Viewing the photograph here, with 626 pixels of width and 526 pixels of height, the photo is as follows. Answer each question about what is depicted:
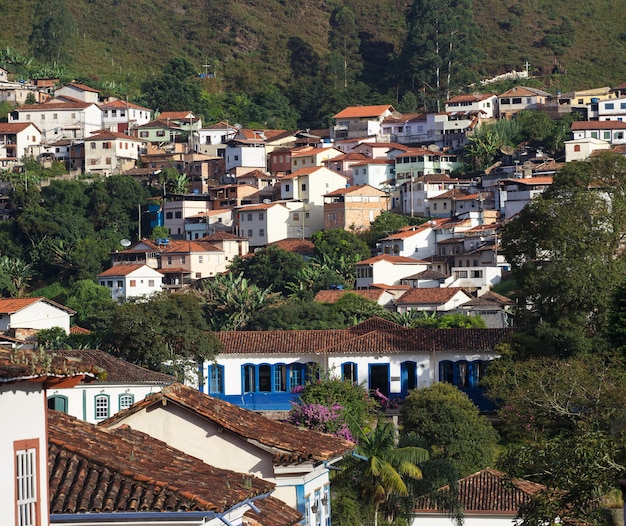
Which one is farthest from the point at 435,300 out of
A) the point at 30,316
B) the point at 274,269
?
the point at 30,316

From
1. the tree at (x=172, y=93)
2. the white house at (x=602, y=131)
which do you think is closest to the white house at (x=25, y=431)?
the white house at (x=602, y=131)

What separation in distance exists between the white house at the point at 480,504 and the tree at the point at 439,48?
117898mm

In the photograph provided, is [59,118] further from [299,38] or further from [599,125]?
[299,38]

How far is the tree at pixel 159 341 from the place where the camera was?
2108 inches

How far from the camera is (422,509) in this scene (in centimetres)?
3306

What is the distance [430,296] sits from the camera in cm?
8444

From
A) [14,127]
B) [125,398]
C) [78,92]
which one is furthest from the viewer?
[78,92]

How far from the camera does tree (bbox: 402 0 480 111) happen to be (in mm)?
153375

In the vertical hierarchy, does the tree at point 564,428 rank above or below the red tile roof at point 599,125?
below

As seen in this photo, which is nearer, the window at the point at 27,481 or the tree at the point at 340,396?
the window at the point at 27,481

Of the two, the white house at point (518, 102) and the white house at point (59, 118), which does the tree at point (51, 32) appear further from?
the white house at point (518, 102)

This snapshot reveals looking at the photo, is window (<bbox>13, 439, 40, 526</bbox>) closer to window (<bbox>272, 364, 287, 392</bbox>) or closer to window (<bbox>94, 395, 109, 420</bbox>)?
window (<bbox>94, 395, 109, 420</bbox>)

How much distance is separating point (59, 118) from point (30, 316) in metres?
54.5

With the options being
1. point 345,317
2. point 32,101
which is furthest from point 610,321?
point 32,101
